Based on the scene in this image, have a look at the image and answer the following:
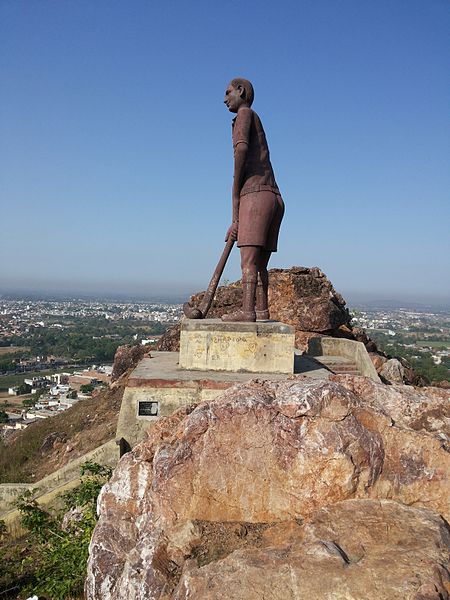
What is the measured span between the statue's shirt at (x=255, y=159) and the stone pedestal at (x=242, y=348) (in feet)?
6.63

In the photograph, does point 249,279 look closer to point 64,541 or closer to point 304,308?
point 64,541

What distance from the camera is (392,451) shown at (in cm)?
279

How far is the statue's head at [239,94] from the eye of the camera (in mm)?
6395

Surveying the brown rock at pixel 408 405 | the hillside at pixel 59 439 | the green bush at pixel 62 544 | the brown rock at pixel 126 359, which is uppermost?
the brown rock at pixel 408 405

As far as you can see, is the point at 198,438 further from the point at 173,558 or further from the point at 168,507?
the point at 173,558

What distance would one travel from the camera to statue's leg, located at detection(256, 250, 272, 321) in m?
6.85

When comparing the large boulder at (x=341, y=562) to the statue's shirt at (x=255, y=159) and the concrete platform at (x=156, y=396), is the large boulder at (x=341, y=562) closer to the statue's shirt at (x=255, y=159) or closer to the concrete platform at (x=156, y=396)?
the concrete platform at (x=156, y=396)

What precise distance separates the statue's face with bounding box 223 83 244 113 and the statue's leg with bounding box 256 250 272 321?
7.02 ft

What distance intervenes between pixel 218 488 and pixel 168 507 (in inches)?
13.7

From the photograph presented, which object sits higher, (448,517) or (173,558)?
(448,517)

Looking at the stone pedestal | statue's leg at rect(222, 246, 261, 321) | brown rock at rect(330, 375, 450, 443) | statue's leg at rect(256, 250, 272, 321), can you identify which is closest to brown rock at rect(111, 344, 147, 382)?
statue's leg at rect(256, 250, 272, 321)

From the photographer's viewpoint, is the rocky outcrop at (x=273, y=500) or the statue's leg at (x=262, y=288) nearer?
the rocky outcrop at (x=273, y=500)

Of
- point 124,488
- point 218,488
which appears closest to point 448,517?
point 218,488

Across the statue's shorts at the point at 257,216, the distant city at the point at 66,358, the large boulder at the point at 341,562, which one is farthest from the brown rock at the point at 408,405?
the distant city at the point at 66,358
